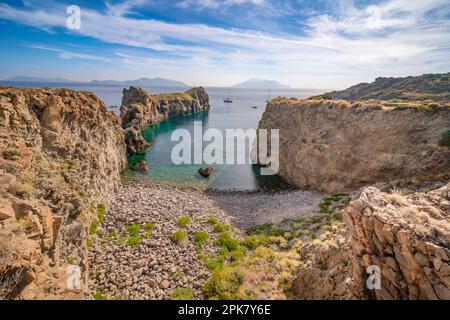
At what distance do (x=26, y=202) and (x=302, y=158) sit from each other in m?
40.6

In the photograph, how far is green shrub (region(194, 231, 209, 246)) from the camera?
23950 millimetres

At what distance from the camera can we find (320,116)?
45.4 meters

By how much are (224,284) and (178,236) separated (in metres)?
8.21

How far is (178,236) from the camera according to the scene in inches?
939

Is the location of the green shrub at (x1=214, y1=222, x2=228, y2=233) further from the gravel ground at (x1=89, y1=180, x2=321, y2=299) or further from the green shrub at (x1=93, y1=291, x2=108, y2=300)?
the green shrub at (x1=93, y1=291, x2=108, y2=300)

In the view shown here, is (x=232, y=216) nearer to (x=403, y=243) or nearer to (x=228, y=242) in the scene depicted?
(x=228, y=242)

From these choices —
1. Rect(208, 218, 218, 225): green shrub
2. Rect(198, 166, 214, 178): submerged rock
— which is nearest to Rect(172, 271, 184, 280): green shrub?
Rect(208, 218, 218, 225): green shrub

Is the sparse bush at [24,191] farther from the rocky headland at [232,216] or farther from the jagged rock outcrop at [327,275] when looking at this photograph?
the jagged rock outcrop at [327,275]

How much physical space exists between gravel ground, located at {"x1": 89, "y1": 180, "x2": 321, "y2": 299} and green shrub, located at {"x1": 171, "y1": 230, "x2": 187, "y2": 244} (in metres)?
0.35

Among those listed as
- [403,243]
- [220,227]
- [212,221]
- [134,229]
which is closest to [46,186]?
[134,229]

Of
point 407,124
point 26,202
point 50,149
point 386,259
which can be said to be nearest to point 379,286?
point 386,259

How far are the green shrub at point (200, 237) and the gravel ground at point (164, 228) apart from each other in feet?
1.85

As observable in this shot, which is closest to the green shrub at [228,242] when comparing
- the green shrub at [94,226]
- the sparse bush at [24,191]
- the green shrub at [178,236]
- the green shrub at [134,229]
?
the green shrub at [178,236]

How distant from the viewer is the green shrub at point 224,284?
16.4 m
